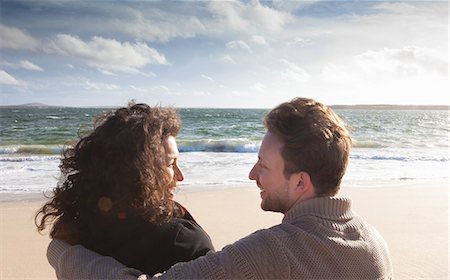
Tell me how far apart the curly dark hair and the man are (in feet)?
0.45

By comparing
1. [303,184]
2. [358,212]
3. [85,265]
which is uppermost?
[303,184]

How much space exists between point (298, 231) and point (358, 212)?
5.56 m

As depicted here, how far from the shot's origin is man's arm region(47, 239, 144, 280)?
1.49 m

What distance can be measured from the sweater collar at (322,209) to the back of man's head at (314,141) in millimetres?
80

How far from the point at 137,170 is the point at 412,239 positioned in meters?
4.59

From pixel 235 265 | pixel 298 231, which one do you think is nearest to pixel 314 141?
pixel 298 231

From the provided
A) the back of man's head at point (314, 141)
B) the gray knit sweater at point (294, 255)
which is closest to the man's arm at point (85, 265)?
the gray knit sweater at point (294, 255)

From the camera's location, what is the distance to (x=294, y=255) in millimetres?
1439

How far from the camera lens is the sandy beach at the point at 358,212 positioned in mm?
4559

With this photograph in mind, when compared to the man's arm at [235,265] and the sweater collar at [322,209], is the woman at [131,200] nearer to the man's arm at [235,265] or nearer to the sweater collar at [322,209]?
the man's arm at [235,265]

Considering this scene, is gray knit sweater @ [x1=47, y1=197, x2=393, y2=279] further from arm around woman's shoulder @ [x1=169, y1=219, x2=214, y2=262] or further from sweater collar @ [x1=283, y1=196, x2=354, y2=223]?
arm around woman's shoulder @ [x1=169, y1=219, x2=214, y2=262]

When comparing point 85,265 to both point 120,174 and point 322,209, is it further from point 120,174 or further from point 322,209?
point 322,209

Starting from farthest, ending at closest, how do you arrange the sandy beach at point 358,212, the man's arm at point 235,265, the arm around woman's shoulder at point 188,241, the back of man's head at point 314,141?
1. the sandy beach at point 358,212
2. the back of man's head at point 314,141
3. the arm around woman's shoulder at point 188,241
4. the man's arm at point 235,265

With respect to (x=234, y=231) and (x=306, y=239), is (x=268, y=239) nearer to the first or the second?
(x=306, y=239)
